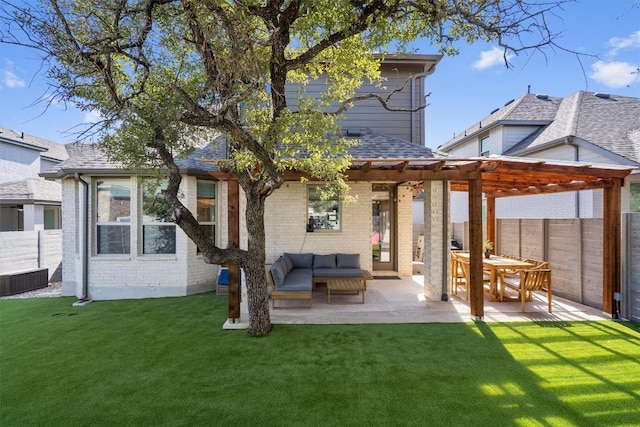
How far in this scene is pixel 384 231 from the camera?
11.2 m

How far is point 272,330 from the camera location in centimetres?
584

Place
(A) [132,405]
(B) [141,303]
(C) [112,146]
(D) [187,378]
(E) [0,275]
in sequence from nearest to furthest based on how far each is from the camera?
(A) [132,405] < (D) [187,378] < (C) [112,146] < (B) [141,303] < (E) [0,275]

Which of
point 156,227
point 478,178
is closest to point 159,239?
point 156,227

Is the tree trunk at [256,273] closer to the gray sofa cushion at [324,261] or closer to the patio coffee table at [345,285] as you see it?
the patio coffee table at [345,285]

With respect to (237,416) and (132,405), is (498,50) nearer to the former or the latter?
(237,416)

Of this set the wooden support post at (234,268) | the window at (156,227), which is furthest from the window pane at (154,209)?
the wooden support post at (234,268)

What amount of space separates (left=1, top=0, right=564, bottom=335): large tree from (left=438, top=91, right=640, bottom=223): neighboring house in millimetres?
7910

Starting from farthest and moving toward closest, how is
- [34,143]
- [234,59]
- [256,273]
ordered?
[34,143] → [256,273] → [234,59]

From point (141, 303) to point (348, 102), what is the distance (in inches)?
289

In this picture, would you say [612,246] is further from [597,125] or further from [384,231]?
[597,125]

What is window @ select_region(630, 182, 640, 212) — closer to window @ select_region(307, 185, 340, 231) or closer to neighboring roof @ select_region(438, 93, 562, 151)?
neighboring roof @ select_region(438, 93, 562, 151)

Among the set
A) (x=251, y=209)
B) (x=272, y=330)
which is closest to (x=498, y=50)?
(x=251, y=209)

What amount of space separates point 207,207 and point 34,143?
17636 millimetres

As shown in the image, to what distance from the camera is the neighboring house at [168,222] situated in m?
8.43
